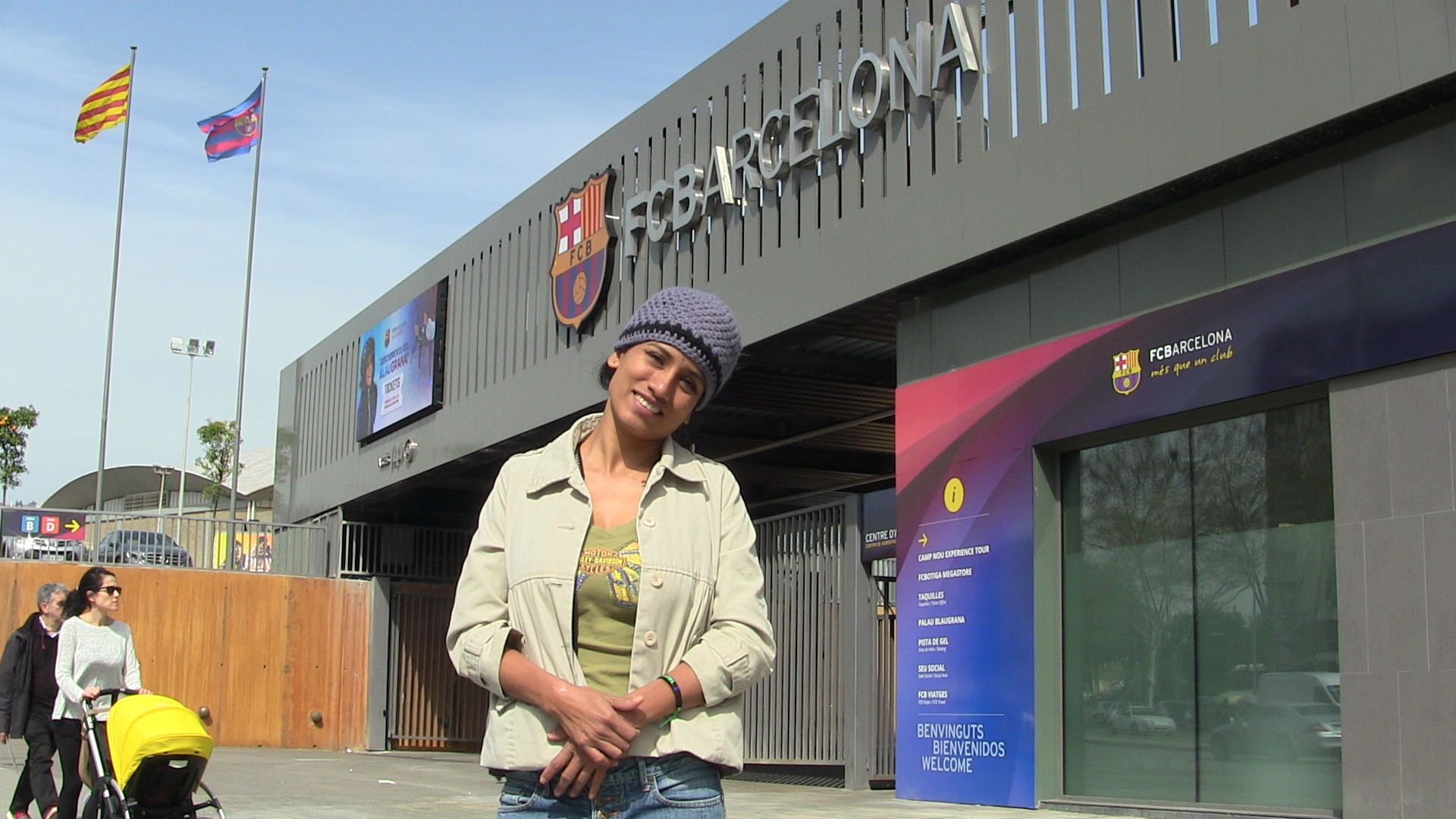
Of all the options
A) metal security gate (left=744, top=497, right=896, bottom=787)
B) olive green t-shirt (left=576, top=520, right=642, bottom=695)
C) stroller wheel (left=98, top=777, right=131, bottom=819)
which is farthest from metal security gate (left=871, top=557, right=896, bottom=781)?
olive green t-shirt (left=576, top=520, right=642, bottom=695)

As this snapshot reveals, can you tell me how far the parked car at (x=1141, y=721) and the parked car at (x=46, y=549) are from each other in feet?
56.2

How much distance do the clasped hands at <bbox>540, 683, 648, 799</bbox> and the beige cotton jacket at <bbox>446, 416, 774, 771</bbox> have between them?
0.18ft

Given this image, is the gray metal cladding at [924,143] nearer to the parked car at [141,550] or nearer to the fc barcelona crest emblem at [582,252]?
the fc barcelona crest emblem at [582,252]

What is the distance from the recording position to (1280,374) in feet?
31.6

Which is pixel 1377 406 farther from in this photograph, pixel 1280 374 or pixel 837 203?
pixel 837 203

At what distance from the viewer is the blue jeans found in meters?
2.75

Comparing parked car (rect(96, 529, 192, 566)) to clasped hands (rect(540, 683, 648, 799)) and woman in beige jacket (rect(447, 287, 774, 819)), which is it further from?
clasped hands (rect(540, 683, 648, 799))

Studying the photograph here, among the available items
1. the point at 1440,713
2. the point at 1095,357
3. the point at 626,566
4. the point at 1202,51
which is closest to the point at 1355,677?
the point at 1440,713

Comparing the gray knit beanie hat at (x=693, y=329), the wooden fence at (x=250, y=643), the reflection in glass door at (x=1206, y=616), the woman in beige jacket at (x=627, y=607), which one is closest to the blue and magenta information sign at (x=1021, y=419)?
the reflection in glass door at (x=1206, y=616)

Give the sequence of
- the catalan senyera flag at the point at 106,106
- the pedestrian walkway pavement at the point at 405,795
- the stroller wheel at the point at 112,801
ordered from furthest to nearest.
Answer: the catalan senyera flag at the point at 106,106, the pedestrian walkway pavement at the point at 405,795, the stroller wheel at the point at 112,801

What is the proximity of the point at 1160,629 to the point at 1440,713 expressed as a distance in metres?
2.51

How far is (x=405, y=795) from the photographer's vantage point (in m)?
13.8

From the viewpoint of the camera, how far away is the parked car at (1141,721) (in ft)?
35.1

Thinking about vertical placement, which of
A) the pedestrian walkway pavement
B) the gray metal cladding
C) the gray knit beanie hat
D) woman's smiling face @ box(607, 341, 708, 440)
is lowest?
the pedestrian walkway pavement
